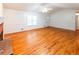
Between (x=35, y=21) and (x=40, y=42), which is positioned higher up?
(x=35, y=21)

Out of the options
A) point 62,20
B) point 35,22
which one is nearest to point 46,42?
point 62,20

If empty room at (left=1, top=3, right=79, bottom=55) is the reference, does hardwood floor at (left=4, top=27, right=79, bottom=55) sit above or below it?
below

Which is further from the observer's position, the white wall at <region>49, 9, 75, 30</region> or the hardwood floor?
the hardwood floor

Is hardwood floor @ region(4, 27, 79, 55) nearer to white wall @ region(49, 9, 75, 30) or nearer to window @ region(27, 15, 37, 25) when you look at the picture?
white wall @ region(49, 9, 75, 30)

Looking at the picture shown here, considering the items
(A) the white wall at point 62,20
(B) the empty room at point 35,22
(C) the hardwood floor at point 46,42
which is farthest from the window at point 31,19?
(C) the hardwood floor at point 46,42

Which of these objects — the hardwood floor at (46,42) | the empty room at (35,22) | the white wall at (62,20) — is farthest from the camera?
the hardwood floor at (46,42)

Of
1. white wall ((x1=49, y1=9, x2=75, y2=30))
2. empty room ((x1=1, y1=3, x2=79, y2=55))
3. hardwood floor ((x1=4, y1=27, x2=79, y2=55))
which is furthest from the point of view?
hardwood floor ((x1=4, y1=27, x2=79, y2=55))

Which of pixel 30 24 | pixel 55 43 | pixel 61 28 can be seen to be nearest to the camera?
pixel 30 24

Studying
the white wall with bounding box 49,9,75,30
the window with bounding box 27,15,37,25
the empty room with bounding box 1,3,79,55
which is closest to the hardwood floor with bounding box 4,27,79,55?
the empty room with bounding box 1,3,79,55

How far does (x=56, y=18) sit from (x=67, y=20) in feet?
0.47

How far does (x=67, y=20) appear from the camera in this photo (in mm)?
1330

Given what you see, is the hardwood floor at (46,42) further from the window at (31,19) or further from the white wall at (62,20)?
the window at (31,19)

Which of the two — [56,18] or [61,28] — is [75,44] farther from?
[56,18]
